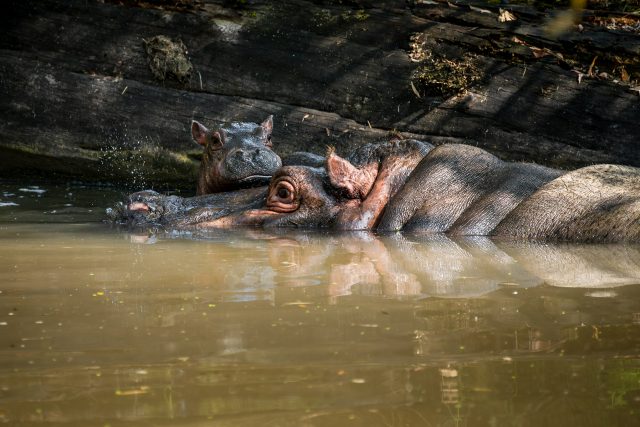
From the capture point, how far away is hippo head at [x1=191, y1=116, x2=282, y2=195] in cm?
816

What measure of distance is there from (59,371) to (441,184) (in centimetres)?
451

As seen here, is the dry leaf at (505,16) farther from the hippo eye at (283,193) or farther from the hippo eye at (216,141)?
the hippo eye at (283,193)

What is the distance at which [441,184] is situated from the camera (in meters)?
6.68

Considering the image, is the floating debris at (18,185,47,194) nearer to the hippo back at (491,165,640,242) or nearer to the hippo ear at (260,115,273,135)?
the hippo ear at (260,115,273,135)

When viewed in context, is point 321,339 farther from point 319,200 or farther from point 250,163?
point 250,163

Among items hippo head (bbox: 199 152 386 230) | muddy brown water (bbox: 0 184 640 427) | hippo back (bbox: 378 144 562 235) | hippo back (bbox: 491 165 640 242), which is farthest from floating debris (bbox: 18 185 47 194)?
hippo back (bbox: 491 165 640 242)

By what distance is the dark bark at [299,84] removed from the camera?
942 cm

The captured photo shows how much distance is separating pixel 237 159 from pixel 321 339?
5463 mm

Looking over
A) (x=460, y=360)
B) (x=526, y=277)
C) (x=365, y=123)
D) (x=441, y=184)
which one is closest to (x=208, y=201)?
(x=441, y=184)

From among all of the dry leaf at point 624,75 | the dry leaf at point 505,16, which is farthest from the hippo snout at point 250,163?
the dry leaf at point 624,75

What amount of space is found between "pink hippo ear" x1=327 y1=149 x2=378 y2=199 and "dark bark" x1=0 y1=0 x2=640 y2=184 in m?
2.89

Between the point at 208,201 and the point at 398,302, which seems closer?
the point at 398,302

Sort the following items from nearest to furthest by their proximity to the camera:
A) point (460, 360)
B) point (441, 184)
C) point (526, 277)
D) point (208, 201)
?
1. point (460, 360)
2. point (526, 277)
3. point (441, 184)
4. point (208, 201)

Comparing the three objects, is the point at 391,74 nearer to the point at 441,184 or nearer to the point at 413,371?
the point at 441,184
